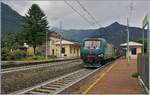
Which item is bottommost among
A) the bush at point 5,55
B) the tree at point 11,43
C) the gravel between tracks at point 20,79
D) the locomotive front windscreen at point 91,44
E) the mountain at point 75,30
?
the gravel between tracks at point 20,79

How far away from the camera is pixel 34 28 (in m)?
90.8

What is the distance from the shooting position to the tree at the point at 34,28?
8944 cm

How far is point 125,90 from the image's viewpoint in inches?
640

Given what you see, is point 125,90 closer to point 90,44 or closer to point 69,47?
point 90,44

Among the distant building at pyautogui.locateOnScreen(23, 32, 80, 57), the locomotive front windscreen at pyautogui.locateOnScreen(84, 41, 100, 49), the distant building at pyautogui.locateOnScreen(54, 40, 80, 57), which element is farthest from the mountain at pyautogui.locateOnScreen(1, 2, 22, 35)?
the locomotive front windscreen at pyautogui.locateOnScreen(84, 41, 100, 49)

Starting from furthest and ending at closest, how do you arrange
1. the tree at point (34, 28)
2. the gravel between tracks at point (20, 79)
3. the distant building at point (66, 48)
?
the distant building at point (66, 48) → the tree at point (34, 28) → the gravel between tracks at point (20, 79)

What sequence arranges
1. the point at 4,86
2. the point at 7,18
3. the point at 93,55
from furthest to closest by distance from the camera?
the point at 7,18
the point at 93,55
the point at 4,86

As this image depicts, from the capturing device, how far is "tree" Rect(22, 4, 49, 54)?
89.4 metres

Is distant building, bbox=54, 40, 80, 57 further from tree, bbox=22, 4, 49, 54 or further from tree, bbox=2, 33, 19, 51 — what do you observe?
tree, bbox=2, 33, 19, 51

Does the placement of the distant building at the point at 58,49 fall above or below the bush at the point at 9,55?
above

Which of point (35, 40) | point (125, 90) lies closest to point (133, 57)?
point (35, 40)

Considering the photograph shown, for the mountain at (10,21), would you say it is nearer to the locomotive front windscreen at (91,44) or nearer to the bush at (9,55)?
the bush at (9,55)

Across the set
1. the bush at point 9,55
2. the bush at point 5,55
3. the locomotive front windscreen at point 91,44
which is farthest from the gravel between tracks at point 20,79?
the bush at point 9,55

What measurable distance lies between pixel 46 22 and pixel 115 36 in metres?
28.6
